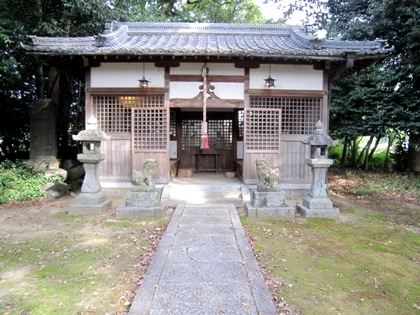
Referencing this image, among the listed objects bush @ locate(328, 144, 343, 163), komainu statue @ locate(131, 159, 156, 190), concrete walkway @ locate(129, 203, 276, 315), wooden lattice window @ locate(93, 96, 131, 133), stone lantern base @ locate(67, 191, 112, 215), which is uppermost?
wooden lattice window @ locate(93, 96, 131, 133)

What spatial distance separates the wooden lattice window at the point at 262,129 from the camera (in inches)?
333

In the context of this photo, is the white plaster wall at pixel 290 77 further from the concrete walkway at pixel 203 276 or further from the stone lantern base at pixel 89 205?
the stone lantern base at pixel 89 205

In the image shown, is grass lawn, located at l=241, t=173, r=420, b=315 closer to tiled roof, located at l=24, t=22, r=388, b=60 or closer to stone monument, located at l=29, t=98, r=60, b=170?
tiled roof, located at l=24, t=22, r=388, b=60

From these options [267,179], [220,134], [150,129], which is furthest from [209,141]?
[267,179]

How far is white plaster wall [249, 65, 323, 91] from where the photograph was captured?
842 centimetres

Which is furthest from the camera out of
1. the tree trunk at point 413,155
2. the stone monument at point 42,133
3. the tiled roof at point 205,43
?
the tree trunk at point 413,155

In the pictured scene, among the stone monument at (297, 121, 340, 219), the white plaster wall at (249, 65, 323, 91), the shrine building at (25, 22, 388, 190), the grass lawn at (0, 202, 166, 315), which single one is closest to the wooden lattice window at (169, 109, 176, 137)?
the shrine building at (25, 22, 388, 190)

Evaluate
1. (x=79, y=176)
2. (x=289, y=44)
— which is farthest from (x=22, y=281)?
(x=289, y=44)

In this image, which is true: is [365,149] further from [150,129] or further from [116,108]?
[116,108]

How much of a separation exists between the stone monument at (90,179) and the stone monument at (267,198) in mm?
3578

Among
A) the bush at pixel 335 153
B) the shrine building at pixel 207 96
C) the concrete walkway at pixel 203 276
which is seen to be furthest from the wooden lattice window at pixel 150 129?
the bush at pixel 335 153

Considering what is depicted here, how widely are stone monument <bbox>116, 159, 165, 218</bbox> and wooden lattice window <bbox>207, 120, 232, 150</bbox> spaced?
19.2 feet

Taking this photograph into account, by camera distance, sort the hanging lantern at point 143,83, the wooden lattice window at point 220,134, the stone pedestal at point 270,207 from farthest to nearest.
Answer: the wooden lattice window at point 220,134 → the hanging lantern at point 143,83 → the stone pedestal at point 270,207

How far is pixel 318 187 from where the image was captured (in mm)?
6914
